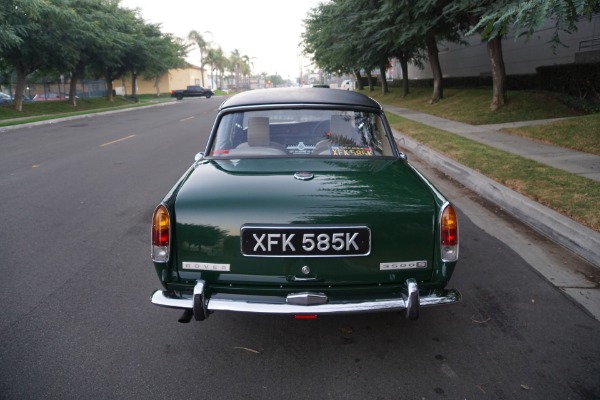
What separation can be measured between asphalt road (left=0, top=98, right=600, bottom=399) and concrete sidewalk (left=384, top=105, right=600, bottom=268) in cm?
23

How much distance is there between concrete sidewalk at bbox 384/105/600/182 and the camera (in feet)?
26.6

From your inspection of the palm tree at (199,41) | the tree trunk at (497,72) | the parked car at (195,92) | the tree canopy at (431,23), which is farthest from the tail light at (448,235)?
the palm tree at (199,41)

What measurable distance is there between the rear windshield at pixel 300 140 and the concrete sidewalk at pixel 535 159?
79 cm

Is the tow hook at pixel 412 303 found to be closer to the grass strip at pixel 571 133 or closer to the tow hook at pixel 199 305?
the tow hook at pixel 199 305

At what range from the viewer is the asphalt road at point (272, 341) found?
2.78m

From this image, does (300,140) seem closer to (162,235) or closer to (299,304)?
(162,235)

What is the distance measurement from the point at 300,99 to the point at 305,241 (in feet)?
5.95

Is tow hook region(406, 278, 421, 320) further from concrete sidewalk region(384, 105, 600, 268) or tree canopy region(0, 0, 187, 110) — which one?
tree canopy region(0, 0, 187, 110)

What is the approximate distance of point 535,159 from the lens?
9.02 meters

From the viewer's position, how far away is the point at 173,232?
2924mm

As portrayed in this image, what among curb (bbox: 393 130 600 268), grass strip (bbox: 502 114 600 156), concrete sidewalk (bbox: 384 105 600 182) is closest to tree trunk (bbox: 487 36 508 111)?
concrete sidewalk (bbox: 384 105 600 182)

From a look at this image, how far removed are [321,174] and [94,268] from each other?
254 cm

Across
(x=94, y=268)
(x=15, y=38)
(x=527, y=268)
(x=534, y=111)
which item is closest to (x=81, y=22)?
(x=15, y=38)

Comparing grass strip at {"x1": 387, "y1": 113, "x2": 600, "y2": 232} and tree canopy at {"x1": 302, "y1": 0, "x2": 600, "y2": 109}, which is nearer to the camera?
tree canopy at {"x1": 302, "y1": 0, "x2": 600, "y2": 109}
